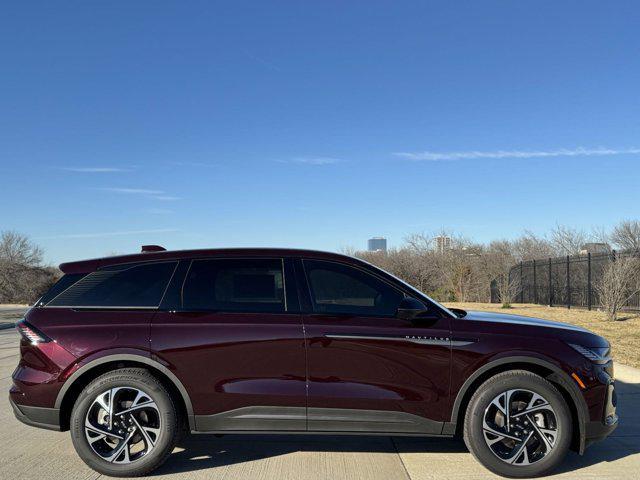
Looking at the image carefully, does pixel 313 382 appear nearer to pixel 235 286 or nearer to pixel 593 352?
pixel 235 286

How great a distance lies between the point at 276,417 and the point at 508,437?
186 cm

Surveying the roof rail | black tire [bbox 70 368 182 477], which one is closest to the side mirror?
black tire [bbox 70 368 182 477]

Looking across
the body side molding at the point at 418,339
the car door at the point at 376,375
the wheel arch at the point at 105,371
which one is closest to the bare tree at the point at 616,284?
the body side molding at the point at 418,339

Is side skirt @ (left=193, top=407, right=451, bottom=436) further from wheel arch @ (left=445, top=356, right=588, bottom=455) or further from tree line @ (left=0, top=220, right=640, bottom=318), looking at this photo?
tree line @ (left=0, top=220, right=640, bottom=318)

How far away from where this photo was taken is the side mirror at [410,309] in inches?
160

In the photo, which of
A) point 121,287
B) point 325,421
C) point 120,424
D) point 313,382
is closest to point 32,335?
point 121,287

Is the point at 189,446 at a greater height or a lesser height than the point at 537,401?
lesser

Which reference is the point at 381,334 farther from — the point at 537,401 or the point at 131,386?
the point at 131,386

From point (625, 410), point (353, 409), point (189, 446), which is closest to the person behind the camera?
point (353, 409)

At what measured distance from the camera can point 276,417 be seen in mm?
4066

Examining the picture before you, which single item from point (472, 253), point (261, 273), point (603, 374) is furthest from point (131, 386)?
point (472, 253)

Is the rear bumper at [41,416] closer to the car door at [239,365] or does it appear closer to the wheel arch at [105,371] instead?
the wheel arch at [105,371]

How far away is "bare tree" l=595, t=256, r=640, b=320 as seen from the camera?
15367 millimetres

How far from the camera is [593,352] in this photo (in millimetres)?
4207
